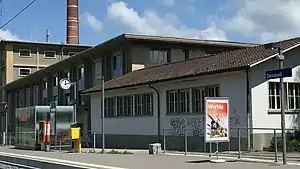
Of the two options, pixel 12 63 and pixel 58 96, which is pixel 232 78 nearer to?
pixel 58 96

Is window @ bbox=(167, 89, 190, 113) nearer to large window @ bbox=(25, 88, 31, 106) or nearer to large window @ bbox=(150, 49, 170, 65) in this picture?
large window @ bbox=(150, 49, 170, 65)

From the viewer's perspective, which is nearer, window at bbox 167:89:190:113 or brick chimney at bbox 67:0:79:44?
window at bbox 167:89:190:113

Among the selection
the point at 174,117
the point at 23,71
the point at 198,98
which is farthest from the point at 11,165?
the point at 23,71

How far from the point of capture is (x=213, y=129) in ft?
63.8

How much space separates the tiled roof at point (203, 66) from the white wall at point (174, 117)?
1.48 feet

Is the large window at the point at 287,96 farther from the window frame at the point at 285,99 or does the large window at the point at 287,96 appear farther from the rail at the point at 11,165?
the rail at the point at 11,165

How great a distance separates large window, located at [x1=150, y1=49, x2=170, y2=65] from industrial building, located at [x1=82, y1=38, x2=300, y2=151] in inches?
144

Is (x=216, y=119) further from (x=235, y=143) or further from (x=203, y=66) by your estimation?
(x=203, y=66)

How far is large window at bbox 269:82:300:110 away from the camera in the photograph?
81.7 feet

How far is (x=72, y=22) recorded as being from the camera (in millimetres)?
68938

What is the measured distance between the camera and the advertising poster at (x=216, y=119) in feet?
63.4

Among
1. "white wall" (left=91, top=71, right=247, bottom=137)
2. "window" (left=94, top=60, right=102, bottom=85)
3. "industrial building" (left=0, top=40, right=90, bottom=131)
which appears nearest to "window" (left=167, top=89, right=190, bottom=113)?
"white wall" (left=91, top=71, right=247, bottom=137)

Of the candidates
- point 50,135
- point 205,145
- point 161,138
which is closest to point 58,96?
point 50,135

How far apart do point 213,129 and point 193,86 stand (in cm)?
842
